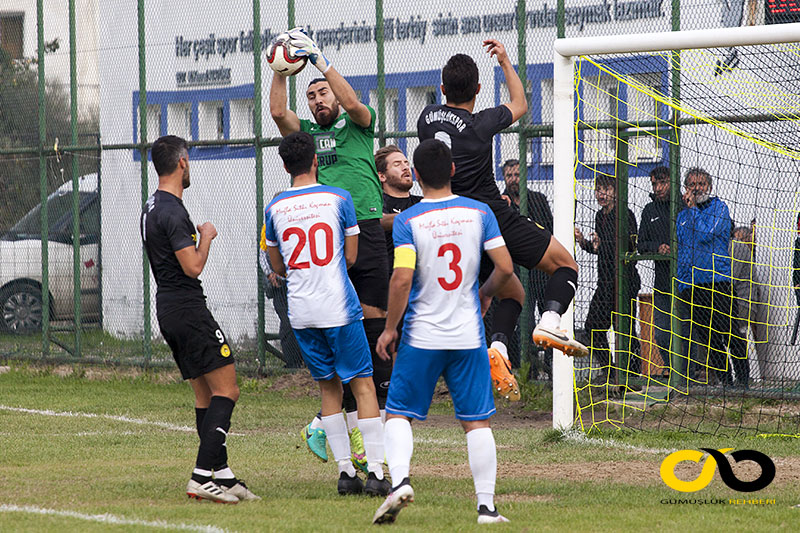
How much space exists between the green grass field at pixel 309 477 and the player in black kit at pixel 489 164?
101 cm

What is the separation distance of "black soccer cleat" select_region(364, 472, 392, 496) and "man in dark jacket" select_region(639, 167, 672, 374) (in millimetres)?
4236

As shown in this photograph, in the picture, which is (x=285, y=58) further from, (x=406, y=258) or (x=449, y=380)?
(x=449, y=380)

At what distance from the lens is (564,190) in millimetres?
9312

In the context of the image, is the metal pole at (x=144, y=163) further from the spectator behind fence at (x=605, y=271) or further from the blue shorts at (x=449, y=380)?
the blue shorts at (x=449, y=380)

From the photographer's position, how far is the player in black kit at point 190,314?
22.3ft

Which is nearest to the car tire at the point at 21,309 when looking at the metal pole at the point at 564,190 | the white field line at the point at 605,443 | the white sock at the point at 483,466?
the metal pole at the point at 564,190

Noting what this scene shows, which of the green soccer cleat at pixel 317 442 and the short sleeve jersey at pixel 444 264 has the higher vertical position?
the short sleeve jersey at pixel 444 264

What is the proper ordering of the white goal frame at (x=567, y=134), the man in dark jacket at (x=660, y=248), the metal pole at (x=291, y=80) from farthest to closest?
the metal pole at (x=291, y=80), the man in dark jacket at (x=660, y=248), the white goal frame at (x=567, y=134)

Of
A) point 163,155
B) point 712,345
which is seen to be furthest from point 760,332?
point 163,155

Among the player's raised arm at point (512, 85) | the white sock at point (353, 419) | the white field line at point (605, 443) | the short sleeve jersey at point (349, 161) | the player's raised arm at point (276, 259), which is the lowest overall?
the white field line at point (605, 443)

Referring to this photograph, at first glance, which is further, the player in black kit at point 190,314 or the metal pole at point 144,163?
the metal pole at point 144,163

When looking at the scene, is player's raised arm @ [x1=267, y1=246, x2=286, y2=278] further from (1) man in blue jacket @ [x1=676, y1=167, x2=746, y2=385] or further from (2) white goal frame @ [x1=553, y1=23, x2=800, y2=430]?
(1) man in blue jacket @ [x1=676, y1=167, x2=746, y2=385]

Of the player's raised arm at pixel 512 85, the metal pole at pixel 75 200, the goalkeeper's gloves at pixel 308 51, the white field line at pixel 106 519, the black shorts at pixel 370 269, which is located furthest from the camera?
the metal pole at pixel 75 200

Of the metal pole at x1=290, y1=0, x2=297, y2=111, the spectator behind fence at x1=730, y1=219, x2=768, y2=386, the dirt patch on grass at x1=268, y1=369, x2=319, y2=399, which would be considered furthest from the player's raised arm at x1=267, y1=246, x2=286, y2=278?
the metal pole at x1=290, y1=0, x2=297, y2=111
